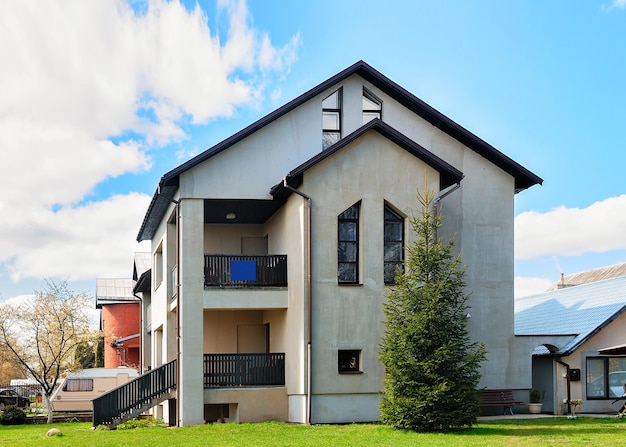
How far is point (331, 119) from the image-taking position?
25.6 meters

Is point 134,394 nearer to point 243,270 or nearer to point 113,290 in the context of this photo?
point 243,270

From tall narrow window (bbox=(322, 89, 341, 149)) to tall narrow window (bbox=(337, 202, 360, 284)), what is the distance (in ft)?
10.4

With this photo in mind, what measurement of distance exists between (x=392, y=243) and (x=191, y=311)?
20.6 ft

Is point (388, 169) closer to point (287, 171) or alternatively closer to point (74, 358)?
point (287, 171)

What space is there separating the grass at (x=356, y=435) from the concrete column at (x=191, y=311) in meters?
1.23

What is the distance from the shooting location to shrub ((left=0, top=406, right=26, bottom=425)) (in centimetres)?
3216

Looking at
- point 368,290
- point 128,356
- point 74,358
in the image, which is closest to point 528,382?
point 368,290

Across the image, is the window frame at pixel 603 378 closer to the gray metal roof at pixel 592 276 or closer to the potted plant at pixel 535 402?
the potted plant at pixel 535 402

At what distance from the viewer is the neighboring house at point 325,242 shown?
22719mm

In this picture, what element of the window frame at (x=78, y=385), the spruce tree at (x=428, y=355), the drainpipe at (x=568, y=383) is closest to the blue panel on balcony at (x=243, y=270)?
the spruce tree at (x=428, y=355)

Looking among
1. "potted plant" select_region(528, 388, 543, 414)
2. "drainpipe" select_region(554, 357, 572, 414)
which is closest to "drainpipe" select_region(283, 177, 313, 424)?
"potted plant" select_region(528, 388, 543, 414)

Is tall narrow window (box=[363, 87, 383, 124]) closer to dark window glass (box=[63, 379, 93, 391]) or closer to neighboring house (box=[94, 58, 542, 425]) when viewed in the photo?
neighboring house (box=[94, 58, 542, 425])

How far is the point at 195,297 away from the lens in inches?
940

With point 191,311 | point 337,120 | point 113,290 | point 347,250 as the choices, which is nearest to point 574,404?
point 347,250
